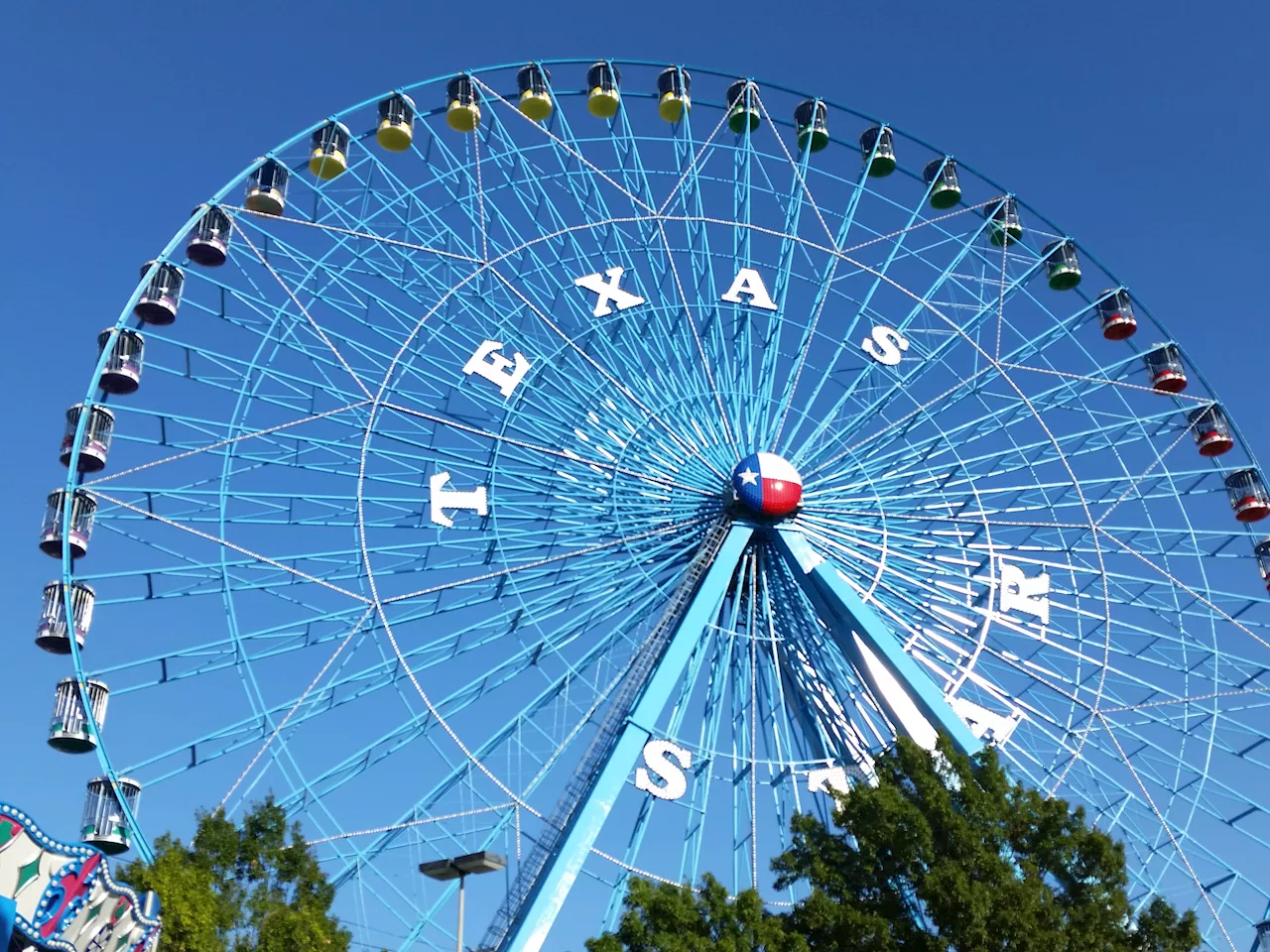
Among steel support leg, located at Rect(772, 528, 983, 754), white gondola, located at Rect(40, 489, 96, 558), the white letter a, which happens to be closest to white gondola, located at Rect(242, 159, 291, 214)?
white gondola, located at Rect(40, 489, 96, 558)

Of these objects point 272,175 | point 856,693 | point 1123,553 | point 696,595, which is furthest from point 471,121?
point 1123,553

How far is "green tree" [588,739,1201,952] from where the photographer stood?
1992 centimetres

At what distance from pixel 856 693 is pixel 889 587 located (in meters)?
2.02

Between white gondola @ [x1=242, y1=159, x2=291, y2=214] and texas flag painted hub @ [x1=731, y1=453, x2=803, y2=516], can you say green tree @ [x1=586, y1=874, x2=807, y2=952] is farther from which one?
white gondola @ [x1=242, y1=159, x2=291, y2=214]

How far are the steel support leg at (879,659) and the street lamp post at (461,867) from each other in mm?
7483

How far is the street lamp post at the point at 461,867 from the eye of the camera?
2059 cm

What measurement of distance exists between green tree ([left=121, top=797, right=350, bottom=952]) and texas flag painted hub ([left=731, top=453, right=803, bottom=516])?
28.7ft

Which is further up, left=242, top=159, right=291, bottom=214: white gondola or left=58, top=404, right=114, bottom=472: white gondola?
left=242, top=159, right=291, bottom=214: white gondola

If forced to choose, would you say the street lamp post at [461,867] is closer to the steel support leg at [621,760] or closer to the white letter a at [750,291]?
the steel support leg at [621,760]

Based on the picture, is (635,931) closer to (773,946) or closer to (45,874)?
(773,946)

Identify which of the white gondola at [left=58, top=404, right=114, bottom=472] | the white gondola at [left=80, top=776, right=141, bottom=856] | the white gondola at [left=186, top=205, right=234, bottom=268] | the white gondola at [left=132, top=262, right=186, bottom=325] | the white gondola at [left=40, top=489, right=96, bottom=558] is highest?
the white gondola at [left=186, top=205, right=234, bottom=268]

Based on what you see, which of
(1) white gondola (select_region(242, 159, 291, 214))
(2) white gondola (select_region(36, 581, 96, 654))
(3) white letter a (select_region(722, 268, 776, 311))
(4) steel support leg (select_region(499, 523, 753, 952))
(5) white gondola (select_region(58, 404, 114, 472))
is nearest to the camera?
(4) steel support leg (select_region(499, 523, 753, 952))

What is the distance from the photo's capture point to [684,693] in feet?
86.2

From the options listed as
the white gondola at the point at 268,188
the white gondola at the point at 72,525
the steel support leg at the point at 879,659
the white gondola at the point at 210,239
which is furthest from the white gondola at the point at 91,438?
the steel support leg at the point at 879,659
